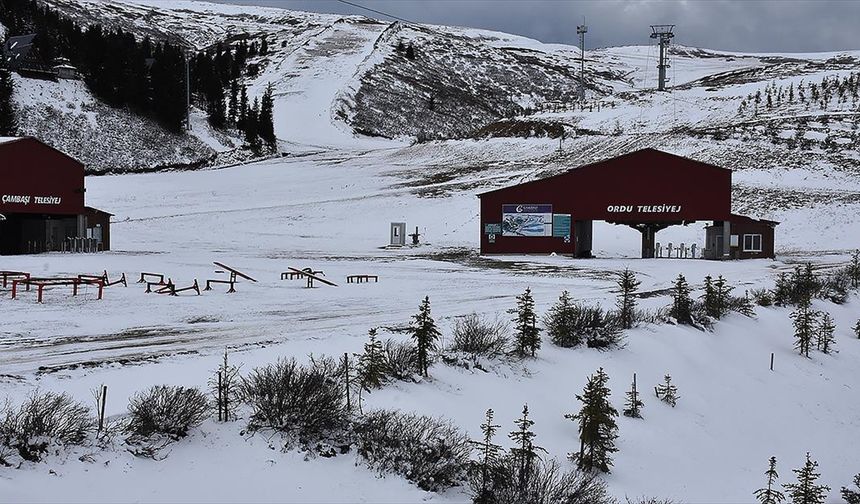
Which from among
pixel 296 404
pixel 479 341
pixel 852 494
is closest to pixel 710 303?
pixel 852 494

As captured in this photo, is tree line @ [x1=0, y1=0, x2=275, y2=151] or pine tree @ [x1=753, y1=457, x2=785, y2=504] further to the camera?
tree line @ [x1=0, y1=0, x2=275, y2=151]

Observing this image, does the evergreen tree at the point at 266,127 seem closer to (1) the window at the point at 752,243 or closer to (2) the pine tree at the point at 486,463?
(1) the window at the point at 752,243

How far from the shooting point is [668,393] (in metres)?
12.8

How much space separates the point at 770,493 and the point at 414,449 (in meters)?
4.59

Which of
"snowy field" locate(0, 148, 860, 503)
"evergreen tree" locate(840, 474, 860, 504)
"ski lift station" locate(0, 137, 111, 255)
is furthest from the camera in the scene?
"ski lift station" locate(0, 137, 111, 255)

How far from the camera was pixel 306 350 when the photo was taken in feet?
43.5

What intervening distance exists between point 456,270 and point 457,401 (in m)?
20.4

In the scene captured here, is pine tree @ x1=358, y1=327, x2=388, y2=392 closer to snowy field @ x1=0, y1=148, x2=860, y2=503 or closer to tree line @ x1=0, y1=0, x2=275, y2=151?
snowy field @ x1=0, y1=148, x2=860, y2=503

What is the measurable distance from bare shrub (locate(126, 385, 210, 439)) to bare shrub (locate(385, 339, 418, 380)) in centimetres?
331

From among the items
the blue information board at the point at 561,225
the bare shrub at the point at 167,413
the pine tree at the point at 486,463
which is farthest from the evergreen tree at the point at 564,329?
the blue information board at the point at 561,225

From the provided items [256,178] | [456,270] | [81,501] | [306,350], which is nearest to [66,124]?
[256,178]

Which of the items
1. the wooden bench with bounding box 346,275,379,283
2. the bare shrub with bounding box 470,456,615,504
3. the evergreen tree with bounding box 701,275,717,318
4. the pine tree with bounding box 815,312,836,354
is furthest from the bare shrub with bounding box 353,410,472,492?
the wooden bench with bounding box 346,275,379,283

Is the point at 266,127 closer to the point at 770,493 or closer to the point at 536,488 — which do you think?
the point at 536,488

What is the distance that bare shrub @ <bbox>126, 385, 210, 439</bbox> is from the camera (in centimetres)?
855
